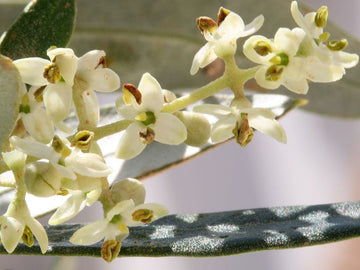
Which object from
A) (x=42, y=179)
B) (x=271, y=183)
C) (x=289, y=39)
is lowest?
(x=271, y=183)

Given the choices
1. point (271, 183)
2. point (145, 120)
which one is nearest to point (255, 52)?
point (145, 120)

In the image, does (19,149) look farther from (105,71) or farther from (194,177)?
(194,177)

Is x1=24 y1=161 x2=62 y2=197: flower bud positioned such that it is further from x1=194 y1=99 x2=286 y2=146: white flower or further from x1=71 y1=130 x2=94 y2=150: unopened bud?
x1=194 y1=99 x2=286 y2=146: white flower

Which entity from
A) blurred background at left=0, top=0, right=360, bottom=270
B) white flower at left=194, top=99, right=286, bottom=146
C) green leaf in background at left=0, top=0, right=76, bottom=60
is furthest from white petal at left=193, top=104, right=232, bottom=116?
blurred background at left=0, top=0, right=360, bottom=270

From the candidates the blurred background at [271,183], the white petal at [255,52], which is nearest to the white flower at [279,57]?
the white petal at [255,52]

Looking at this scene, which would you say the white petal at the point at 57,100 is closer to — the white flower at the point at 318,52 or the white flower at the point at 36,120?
the white flower at the point at 36,120

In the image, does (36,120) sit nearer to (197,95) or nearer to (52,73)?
(52,73)
